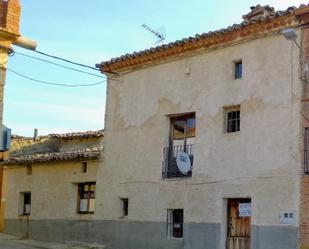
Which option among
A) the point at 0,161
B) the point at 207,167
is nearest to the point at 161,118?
the point at 207,167

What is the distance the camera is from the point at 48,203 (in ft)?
74.9

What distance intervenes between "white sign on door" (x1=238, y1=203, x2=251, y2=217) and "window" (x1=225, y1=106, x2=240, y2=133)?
6.81ft

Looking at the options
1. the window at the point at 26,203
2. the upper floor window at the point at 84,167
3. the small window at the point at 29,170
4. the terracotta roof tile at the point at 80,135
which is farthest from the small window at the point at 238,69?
the window at the point at 26,203

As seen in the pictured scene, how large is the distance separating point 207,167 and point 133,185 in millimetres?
3185

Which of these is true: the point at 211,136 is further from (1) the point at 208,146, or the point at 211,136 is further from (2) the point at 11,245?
(2) the point at 11,245

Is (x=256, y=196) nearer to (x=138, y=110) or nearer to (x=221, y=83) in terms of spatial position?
(x=221, y=83)

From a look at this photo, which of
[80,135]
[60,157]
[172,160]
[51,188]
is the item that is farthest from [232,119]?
[80,135]

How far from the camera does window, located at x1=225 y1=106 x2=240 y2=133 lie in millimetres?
17031

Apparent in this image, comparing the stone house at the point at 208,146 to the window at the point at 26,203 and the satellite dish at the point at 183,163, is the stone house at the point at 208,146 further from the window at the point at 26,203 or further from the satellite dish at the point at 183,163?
the window at the point at 26,203

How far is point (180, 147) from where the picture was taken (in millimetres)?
18484

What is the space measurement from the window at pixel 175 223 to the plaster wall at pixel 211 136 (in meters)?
0.25

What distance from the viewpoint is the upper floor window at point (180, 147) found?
17.9 m

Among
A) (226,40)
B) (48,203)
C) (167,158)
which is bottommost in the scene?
(48,203)

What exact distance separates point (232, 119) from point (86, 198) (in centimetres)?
695
